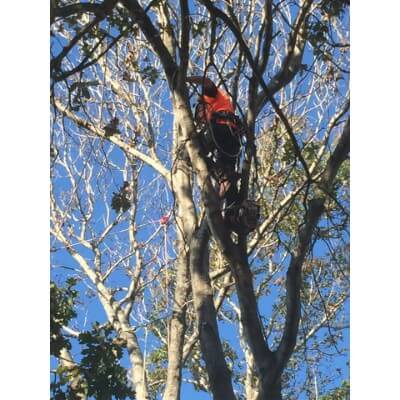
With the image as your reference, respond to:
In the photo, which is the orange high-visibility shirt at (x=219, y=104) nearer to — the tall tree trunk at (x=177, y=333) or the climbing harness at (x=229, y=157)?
the climbing harness at (x=229, y=157)

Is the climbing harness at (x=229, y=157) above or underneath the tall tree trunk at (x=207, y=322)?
above

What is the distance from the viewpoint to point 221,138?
3.65 meters

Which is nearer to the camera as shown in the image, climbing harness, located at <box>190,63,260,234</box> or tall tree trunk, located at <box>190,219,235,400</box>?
tall tree trunk, located at <box>190,219,235,400</box>

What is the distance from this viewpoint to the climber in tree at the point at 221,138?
3.41 meters

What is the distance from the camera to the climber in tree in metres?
3.41

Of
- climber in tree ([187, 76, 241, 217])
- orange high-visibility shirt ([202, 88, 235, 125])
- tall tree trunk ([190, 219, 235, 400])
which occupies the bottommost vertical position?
tall tree trunk ([190, 219, 235, 400])

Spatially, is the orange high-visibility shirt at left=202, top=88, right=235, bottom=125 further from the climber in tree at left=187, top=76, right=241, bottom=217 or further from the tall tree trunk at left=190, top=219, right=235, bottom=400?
the tall tree trunk at left=190, top=219, right=235, bottom=400

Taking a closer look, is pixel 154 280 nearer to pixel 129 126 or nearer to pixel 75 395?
pixel 129 126

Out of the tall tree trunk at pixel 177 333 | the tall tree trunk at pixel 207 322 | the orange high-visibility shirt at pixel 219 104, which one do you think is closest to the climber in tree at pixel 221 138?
the orange high-visibility shirt at pixel 219 104

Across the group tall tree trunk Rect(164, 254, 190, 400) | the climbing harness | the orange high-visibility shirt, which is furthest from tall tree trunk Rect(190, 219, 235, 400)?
tall tree trunk Rect(164, 254, 190, 400)
